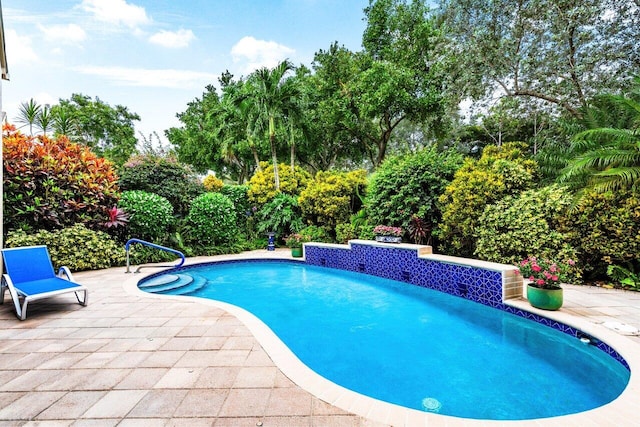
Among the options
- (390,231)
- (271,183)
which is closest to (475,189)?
(390,231)

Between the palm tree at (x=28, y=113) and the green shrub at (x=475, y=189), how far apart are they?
12537 mm

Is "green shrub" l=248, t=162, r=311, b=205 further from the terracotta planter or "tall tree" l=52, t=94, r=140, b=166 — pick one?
"tall tree" l=52, t=94, r=140, b=166

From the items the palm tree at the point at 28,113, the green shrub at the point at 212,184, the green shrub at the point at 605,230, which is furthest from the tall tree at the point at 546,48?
the palm tree at the point at 28,113

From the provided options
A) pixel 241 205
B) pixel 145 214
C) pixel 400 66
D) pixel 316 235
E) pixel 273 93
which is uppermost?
pixel 400 66

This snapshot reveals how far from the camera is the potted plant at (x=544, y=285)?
189 inches

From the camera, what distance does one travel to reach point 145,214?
32.7ft

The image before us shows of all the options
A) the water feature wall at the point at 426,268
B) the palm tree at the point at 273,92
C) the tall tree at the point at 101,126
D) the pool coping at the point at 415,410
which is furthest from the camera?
the tall tree at the point at 101,126

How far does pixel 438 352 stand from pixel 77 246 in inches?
363

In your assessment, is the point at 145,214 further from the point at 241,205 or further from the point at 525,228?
the point at 525,228

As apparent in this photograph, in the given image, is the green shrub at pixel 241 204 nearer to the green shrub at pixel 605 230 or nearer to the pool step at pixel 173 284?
the pool step at pixel 173 284

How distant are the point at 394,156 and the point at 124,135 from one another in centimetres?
2818

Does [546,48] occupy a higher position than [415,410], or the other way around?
[546,48]

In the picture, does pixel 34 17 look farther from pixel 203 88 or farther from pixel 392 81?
pixel 203 88

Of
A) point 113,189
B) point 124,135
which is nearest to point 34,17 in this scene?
point 113,189
